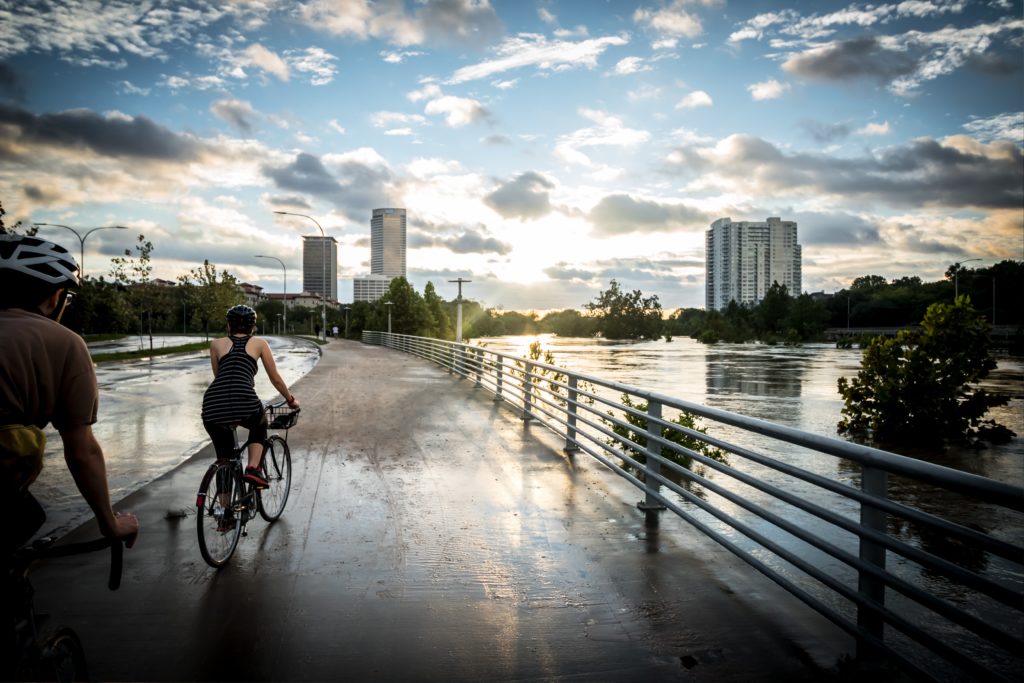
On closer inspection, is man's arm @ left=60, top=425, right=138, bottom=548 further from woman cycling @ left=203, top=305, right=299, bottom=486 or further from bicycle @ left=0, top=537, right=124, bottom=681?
woman cycling @ left=203, top=305, right=299, bottom=486

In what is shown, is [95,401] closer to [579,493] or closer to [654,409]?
[654,409]

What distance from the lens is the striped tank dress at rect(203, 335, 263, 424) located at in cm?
474

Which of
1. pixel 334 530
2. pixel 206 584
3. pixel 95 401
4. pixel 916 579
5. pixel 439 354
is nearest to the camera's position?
pixel 95 401

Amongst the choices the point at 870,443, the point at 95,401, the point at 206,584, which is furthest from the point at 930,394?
the point at 95,401

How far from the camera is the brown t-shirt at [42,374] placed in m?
2.00

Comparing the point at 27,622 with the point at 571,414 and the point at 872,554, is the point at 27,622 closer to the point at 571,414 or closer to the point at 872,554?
the point at 872,554

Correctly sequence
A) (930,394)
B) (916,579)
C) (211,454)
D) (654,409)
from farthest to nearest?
(930,394), (211,454), (654,409), (916,579)

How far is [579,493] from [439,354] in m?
→ 22.9

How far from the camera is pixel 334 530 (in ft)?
18.0

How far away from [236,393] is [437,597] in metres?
2.09

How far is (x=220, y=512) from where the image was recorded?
15.0ft

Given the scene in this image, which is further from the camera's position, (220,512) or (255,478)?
(255,478)

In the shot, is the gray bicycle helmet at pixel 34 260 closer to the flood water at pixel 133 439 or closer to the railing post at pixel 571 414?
the flood water at pixel 133 439

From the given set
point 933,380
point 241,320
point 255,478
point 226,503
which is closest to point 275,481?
point 255,478
